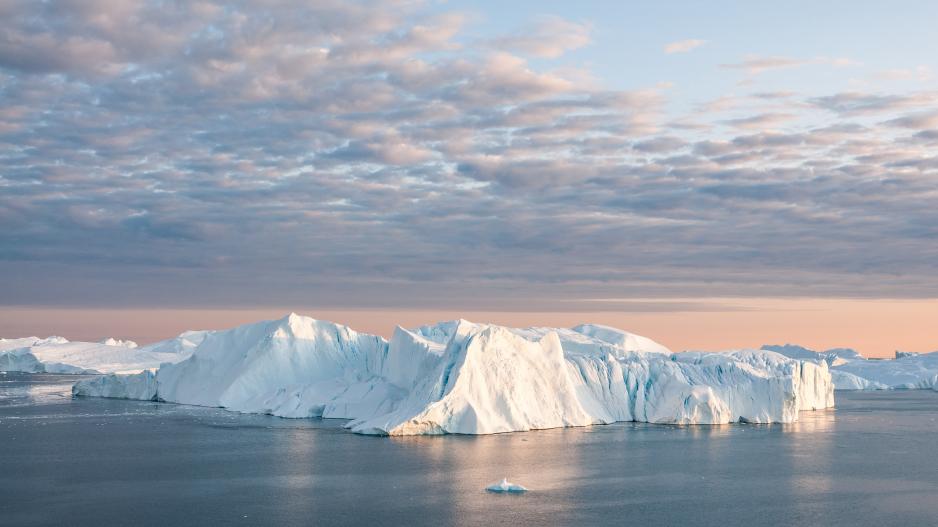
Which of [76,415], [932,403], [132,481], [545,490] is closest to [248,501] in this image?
Answer: [132,481]

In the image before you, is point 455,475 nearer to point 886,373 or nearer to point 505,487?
point 505,487

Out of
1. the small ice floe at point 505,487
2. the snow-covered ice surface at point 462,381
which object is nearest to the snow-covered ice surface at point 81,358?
the snow-covered ice surface at point 462,381

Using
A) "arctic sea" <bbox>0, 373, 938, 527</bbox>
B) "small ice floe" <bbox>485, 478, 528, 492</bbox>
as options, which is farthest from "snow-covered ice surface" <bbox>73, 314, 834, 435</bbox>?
"small ice floe" <bbox>485, 478, 528, 492</bbox>

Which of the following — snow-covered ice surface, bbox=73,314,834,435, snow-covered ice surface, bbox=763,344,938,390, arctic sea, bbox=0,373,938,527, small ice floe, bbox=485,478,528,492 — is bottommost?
A: snow-covered ice surface, bbox=763,344,938,390

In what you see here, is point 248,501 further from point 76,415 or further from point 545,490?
point 76,415

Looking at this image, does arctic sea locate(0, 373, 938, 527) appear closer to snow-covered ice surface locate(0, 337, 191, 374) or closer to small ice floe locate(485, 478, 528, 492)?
small ice floe locate(485, 478, 528, 492)

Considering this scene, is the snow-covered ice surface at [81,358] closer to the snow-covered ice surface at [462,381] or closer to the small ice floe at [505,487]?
the snow-covered ice surface at [462,381]
